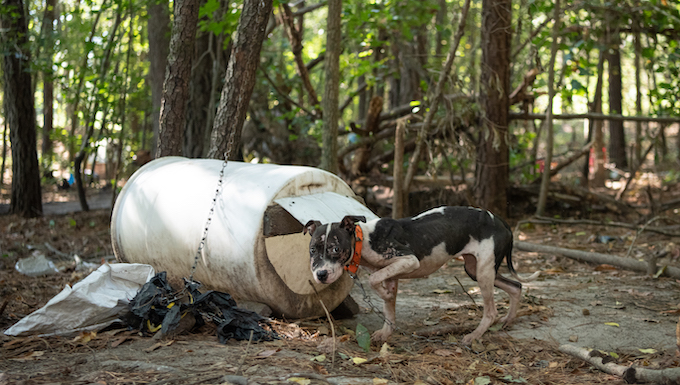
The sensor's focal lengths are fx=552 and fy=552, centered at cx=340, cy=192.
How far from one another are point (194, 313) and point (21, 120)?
345 inches

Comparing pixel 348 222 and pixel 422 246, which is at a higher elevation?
pixel 348 222

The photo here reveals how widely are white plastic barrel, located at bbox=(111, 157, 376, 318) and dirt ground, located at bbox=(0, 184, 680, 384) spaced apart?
343mm

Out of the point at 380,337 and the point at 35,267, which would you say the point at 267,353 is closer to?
the point at 380,337

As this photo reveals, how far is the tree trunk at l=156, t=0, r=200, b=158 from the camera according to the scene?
263 inches

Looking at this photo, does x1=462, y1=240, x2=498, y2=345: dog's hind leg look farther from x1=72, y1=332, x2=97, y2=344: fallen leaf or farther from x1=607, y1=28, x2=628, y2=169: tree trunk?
→ x1=607, y1=28, x2=628, y2=169: tree trunk

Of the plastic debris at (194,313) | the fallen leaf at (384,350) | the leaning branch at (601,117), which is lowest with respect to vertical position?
the fallen leaf at (384,350)

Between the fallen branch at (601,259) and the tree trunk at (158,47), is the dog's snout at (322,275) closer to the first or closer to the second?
the fallen branch at (601,259)

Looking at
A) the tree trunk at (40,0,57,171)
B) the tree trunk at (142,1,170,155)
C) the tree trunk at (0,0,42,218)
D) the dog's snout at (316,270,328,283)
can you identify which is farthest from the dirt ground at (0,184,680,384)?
the tree trunk at (40,0,57,171)

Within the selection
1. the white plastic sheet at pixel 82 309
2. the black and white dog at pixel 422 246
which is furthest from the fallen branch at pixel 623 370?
the white plastic sheet at pixel 82 309

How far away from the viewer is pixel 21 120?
1080 centimetres

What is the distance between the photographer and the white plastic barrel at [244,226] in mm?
4234

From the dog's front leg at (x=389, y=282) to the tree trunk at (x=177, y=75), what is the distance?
12.2ft

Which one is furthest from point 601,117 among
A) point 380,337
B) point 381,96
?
point 380,337

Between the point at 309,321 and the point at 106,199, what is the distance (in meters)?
10.8
